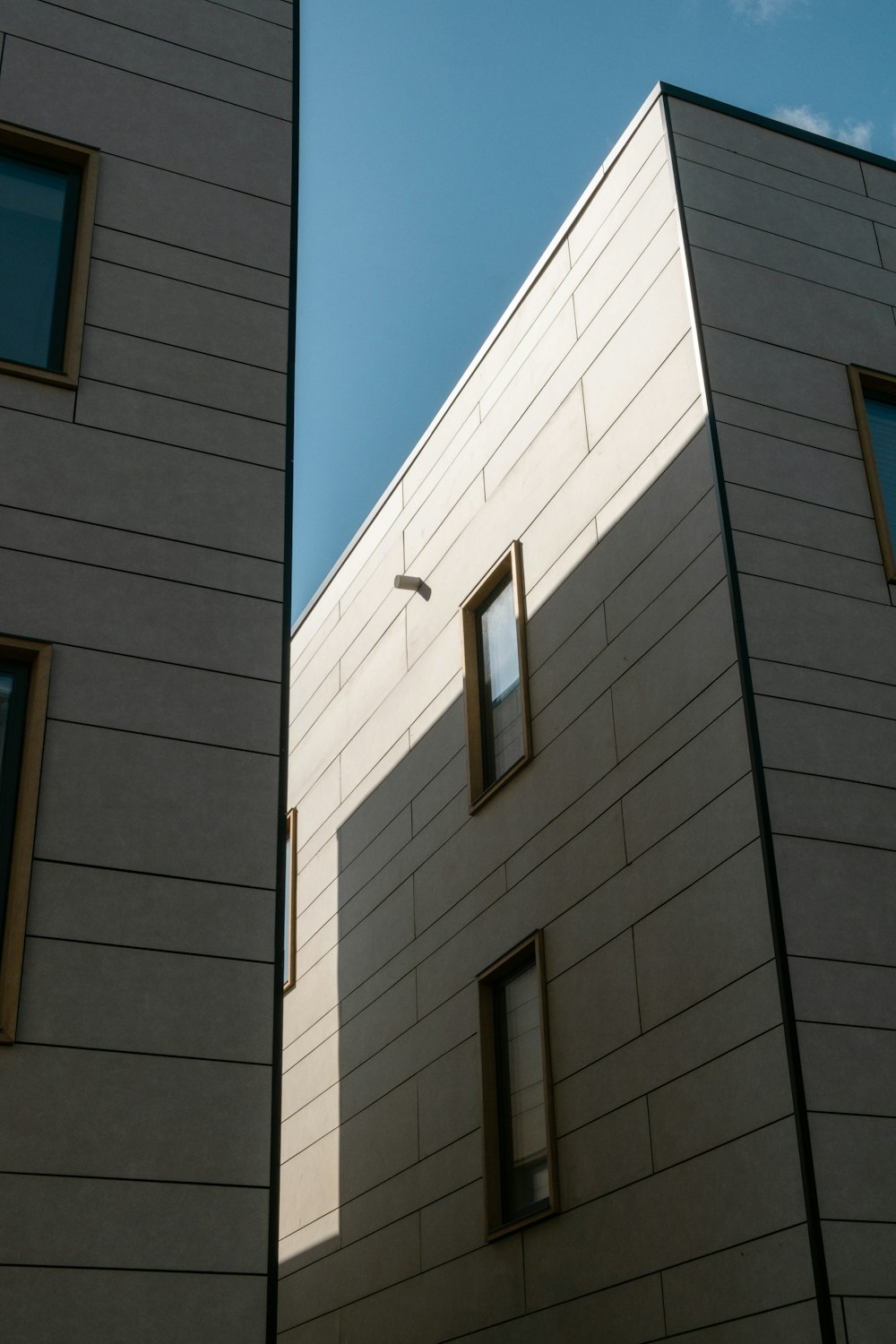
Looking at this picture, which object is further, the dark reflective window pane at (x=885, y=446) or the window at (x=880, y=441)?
the dark reflective window pane at (x=885, y=446)

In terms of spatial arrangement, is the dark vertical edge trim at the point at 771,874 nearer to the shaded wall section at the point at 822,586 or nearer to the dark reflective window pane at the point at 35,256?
the shaded wall section at the point at 822,586

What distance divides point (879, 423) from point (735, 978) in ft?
13.7

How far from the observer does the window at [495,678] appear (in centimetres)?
1169

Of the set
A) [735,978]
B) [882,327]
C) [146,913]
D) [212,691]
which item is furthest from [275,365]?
[882,327]

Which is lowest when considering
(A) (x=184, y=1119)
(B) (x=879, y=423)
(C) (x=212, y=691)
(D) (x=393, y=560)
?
(A) (x=184, y=1119)

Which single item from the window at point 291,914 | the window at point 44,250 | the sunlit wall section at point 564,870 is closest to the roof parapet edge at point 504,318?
the sunlit wall section at point 564,870

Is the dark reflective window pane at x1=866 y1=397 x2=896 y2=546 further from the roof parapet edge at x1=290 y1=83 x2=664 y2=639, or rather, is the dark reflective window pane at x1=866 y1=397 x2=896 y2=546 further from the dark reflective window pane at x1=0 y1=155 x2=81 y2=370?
the dark reflective window pane at x1=0 y1=155 x2=81 y2=370

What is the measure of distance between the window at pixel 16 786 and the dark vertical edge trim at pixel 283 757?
1.06 meters

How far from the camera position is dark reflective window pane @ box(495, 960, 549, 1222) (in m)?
10.2

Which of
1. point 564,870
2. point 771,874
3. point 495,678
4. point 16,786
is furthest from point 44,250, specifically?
point 495,678

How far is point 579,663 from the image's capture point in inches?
424

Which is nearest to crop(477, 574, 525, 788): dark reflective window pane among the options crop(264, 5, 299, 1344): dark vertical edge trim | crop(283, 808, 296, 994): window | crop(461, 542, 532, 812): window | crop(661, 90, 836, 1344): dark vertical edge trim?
crop(461, 542, 532, 812): window

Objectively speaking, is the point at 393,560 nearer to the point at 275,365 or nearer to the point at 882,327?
the point at 882,327

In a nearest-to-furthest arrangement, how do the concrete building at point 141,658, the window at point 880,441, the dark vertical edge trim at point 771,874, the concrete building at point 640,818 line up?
the concrete building at point 141,658 < the dark vertical edge trim at point 771,874 < the concrete building at point 640,818 < the window at point 880,441
